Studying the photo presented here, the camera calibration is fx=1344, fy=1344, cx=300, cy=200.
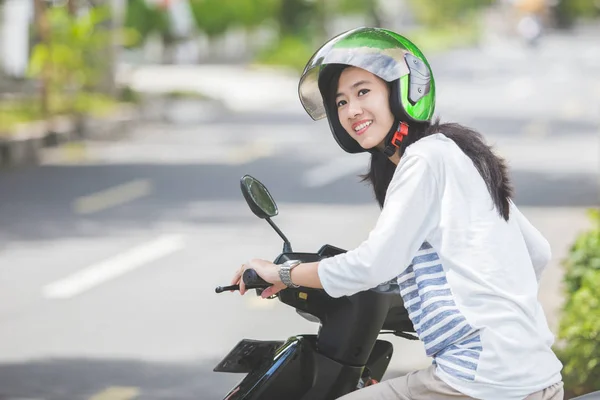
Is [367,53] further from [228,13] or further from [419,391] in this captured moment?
[228,13]

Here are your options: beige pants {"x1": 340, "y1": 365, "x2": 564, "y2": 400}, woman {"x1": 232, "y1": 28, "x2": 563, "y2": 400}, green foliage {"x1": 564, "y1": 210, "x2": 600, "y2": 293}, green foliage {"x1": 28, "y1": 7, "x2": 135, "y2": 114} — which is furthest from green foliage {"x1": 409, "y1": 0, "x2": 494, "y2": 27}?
beige pants {"x1": 340, "y1": 365, "x2": 564, "y2": 400}

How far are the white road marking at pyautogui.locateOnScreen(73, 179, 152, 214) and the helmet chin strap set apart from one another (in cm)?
1070

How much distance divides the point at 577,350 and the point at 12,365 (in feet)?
10.8

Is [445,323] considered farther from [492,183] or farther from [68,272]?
[68,272]

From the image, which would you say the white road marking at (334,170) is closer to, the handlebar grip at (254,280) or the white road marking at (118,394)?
the white road marking at (118,394)

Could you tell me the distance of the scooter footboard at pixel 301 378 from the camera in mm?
3387

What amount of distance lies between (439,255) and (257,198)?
1.80ft

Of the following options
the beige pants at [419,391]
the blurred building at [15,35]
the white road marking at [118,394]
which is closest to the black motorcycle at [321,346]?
the beige pants at [419,391]

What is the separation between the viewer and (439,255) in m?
3.17

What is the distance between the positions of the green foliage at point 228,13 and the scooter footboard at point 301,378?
44.0m

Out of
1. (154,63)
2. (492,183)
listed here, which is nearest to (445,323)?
(492,183)

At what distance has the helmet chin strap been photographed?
3.38 meters

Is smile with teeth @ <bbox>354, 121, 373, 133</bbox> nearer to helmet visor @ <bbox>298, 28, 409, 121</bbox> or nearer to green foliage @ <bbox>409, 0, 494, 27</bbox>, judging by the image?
helmet visor @ <bbox>298, 28, 409, 121</bbox>

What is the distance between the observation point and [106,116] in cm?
2378
